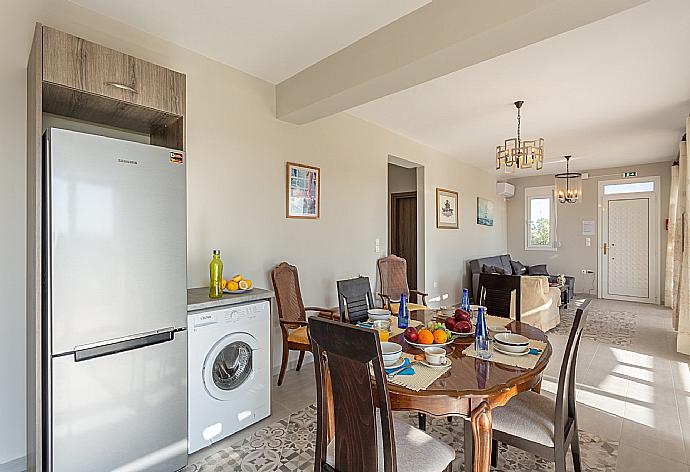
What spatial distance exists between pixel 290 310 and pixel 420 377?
6.87 feet

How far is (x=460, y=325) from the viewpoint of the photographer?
2254 mm

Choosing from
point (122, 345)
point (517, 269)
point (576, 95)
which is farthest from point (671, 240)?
point (122, 345)

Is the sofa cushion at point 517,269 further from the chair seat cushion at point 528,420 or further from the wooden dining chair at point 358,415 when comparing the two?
the wooden dining chair at point 358,415

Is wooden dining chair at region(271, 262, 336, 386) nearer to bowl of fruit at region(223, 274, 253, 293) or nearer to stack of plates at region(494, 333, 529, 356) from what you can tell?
bowl of fruit at region(223, 274, 253, 293)

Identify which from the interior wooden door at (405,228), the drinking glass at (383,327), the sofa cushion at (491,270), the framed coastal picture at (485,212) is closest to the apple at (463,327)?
the drinking glass at (383,327)

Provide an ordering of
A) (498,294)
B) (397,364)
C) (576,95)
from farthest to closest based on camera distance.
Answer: (576,95) → (498,294) → (397,364)

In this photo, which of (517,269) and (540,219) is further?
(540,219)

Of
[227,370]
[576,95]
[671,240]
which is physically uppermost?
[576,95]

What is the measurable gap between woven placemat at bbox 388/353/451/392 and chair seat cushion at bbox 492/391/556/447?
15.9 inches

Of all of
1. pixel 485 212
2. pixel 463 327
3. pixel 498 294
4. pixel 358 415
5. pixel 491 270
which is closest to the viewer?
pixel 358 415

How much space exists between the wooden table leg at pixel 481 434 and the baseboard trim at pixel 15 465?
2.49 m

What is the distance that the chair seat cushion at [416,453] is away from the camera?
1462 mm

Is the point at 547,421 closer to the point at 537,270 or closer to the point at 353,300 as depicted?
the point at 353,300

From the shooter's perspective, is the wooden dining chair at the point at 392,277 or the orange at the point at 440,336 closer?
the orange at the point at 440,336
